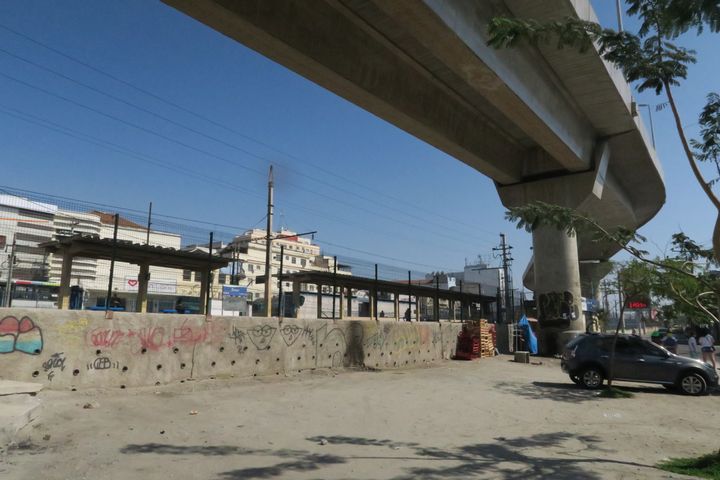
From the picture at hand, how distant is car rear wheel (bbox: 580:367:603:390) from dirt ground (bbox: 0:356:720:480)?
49.5 inches

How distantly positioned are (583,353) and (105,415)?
40.9 ft

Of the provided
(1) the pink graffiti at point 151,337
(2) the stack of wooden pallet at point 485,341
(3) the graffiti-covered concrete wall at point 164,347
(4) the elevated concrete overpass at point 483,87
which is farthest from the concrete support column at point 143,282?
(2) the stack of wooden pallet at point 485,341

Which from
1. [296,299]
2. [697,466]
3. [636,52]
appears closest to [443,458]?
[697,466]

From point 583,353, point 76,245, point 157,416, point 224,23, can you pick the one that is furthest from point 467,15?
point 76,245

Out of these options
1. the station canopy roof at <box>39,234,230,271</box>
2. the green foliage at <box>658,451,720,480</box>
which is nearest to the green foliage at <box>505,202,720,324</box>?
the green foliage at <box>658,451,720,480</box>

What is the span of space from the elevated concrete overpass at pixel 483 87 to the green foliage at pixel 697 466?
5475 millimetres

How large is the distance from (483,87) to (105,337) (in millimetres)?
12367

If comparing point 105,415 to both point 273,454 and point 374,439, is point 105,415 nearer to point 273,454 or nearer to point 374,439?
point 273,454

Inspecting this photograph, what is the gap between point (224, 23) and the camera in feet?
37.2

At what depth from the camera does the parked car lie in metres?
13.1

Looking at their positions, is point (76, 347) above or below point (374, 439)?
above

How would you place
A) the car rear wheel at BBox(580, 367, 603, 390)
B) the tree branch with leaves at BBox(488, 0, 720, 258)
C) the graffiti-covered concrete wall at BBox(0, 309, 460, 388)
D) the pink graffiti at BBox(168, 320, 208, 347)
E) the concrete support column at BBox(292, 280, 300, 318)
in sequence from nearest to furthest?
the tree branch with leaves at BBox(488, 0, 720, 258) < the graffiti-covered concrete wall at BBox(0, 309, 460, 388) < the pink graffiti at BBox(168, 320, 208, 347) < the car rear wheel at BBox(580, 367, 603, 390) < the concrete support column at BBox(292, 280, 300, 318)

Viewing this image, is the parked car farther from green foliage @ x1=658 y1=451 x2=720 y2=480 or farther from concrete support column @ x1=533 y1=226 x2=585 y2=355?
concrete support column @ x1=533 y1=226 x2=585 y2=355

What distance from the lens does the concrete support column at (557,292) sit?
25672mm
